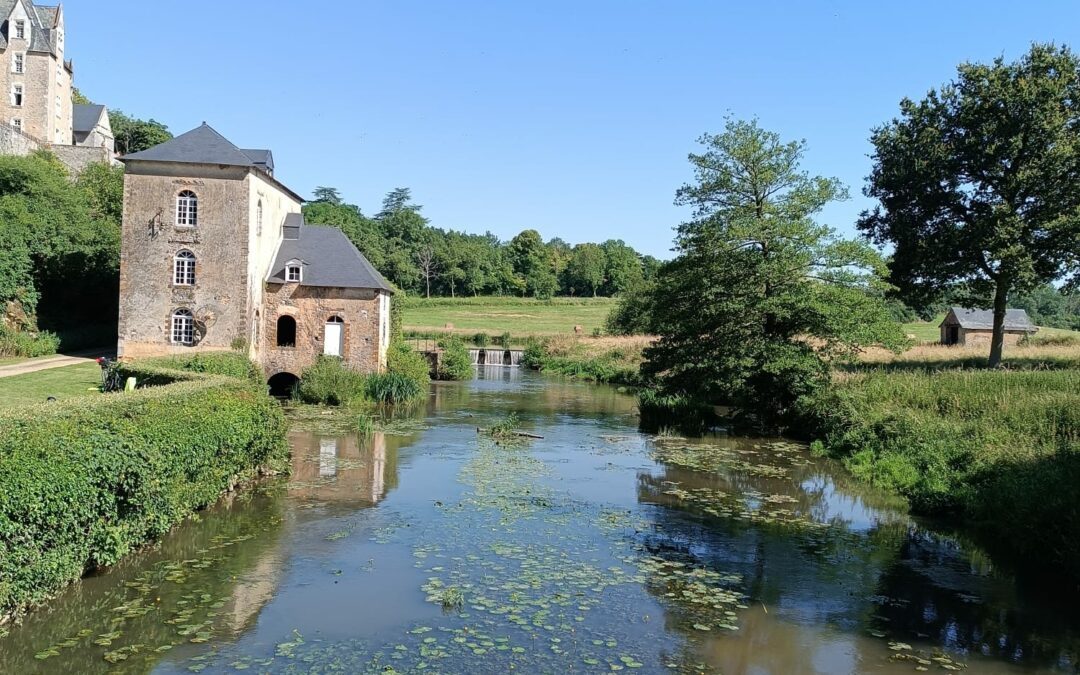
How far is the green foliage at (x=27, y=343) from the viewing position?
97.3 ft

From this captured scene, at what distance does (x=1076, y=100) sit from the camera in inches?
1165

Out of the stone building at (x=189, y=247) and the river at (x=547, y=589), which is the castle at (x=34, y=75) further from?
the river at (x=547, y=589)

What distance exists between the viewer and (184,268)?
28266 millimetres

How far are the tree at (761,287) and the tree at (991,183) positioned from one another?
8902mm

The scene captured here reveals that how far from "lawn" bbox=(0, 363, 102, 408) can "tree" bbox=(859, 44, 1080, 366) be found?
30.4 m

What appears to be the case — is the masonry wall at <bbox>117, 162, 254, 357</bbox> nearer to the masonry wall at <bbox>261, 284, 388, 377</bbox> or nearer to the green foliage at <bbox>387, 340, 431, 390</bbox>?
the masonry wall at <bbox>261, 284, 388, 377</bbox>

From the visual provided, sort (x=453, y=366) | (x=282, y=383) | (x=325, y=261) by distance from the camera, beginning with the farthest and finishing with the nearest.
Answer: (x=453, y=366) < (x=282, y=383) < (x=325, y=261)

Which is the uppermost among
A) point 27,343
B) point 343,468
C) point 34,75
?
point 34,75

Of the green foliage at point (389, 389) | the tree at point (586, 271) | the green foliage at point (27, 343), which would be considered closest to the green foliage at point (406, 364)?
the green foliage at point (389, 389)

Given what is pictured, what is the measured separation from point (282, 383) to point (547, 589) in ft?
81.0

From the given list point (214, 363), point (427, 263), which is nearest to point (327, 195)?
point (427, 263)

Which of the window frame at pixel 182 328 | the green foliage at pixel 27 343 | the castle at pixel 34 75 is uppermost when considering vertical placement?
the castle at pixel 34 75

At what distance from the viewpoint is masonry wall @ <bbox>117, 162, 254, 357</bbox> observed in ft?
91.5

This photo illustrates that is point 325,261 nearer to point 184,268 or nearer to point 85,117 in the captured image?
point 184,268
